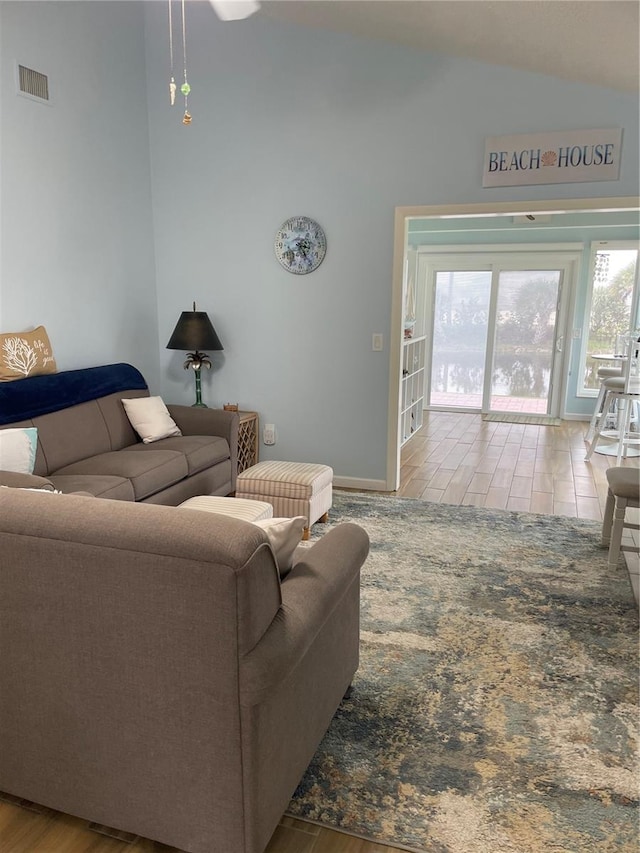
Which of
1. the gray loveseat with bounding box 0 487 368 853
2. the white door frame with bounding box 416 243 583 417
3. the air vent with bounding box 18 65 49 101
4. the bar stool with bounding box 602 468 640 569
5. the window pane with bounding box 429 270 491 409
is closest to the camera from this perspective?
the gray loveseat with bounding box 0 487 368 853

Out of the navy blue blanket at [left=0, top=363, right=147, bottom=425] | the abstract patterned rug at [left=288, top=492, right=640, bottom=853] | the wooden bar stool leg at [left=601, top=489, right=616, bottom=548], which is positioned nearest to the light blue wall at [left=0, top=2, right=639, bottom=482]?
the navy blue blanket at [left=0, top=363, right=147, bottom=425]

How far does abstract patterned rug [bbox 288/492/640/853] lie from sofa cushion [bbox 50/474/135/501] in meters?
1.33

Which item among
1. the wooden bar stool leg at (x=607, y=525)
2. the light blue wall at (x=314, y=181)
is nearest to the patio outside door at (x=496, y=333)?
the light blue wall at (x=314, y=181)

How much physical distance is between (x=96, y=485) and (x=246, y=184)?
2686 mm

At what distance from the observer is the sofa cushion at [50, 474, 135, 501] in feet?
9.94

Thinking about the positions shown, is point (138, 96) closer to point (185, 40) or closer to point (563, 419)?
point (185, 40)

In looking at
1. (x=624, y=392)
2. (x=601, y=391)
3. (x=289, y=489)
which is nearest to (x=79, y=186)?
(x=289, y=489)

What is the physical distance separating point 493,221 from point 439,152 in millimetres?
3101

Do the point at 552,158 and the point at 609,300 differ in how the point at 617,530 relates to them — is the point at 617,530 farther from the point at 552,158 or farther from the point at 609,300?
the point at 609,300

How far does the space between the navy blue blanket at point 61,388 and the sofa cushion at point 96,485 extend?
0.45m

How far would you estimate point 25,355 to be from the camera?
3.49 meters

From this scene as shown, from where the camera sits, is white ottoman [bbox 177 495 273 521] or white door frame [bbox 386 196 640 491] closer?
white ottoman [bbox 177 495 273 521]

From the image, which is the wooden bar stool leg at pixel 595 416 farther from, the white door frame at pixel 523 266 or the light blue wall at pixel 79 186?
the light blue wall at pixel 79 186

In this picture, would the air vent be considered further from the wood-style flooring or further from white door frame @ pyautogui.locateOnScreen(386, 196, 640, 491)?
the wood-style flooring
